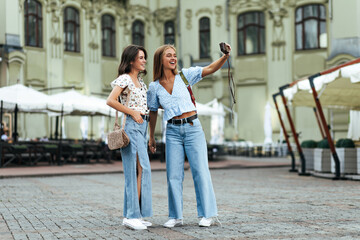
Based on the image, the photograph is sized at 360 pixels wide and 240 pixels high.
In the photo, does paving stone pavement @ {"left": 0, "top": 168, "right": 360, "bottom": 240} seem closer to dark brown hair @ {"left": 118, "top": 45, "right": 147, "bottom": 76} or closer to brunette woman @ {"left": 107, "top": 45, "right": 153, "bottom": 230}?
brunette woman @ {"left": 107, "top": 45, "right": 153, "bottom": 230}

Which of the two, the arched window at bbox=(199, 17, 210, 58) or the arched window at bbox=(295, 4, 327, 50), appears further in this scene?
the arched window at bbox=(199, 17, 210, 58)

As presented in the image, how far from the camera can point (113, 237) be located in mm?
5379

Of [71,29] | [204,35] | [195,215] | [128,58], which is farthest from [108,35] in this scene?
[128,58]

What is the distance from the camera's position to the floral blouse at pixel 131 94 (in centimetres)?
592

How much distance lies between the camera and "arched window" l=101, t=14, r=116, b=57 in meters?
31.2

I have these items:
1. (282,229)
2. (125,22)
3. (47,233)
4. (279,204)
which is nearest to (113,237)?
(47,233)

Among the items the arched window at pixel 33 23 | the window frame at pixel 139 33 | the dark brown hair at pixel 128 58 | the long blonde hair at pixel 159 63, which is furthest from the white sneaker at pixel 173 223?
the window frame at pixel 139 33

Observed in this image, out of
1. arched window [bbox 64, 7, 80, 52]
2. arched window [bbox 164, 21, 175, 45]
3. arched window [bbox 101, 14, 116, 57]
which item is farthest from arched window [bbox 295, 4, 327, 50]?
arched window [bbox 64, 7, 80, 52]

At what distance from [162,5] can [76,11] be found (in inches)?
211

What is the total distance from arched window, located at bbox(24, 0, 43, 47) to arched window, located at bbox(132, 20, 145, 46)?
608 cm

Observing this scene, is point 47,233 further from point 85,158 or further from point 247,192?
point 85,158

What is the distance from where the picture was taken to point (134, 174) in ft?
19.2

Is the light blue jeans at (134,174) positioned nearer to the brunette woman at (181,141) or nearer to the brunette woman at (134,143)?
the brunette woman at (134,143)

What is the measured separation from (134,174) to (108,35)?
26262 mm
